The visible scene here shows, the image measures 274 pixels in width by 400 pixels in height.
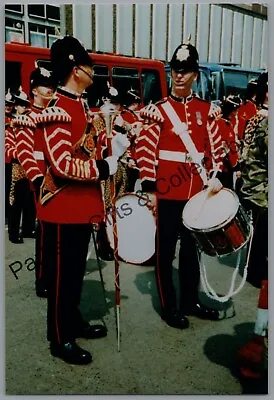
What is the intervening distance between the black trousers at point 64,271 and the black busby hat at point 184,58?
107 cm

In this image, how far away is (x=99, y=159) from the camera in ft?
9.52

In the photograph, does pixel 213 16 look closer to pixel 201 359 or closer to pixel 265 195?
pixel 265 195

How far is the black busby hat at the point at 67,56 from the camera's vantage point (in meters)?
2.69

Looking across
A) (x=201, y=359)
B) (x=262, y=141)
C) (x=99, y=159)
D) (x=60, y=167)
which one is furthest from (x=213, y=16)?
(x=201, y=359)

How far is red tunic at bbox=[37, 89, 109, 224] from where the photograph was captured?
102 inches

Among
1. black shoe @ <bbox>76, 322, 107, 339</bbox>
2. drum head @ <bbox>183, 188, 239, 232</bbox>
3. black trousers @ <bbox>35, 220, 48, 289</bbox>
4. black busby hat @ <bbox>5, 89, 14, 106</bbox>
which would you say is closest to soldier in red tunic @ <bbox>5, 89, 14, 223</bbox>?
black busby hat @ <bbox>5, 89, 14, 106</bbox>

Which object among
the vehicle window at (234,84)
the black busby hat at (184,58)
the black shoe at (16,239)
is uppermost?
the vehicle window at (234,84)

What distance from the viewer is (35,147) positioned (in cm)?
320

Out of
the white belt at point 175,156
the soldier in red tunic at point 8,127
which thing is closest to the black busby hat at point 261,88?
the white belt at point 175,156

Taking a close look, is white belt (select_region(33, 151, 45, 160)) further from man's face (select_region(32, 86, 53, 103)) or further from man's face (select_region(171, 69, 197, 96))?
man's face (select_region(171, 69, 197, 96))

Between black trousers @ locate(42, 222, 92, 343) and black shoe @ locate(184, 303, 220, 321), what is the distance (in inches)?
33.9

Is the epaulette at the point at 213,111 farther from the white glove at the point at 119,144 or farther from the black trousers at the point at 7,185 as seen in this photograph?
the black trousers at the point at 7,185

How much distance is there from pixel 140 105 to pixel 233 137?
2.37 feet

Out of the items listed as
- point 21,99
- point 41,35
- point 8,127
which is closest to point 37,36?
point 41,35
